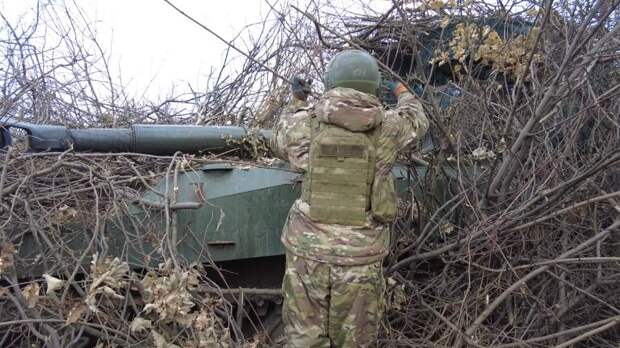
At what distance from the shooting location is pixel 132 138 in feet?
13.6

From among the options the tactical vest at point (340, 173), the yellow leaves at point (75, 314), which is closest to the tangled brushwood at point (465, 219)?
the yellow leaves at point (75, 314)

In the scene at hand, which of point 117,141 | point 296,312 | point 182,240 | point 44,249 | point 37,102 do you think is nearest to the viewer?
point 296,312

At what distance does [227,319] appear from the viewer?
3.55m

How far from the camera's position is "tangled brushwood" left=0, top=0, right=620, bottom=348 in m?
3.28

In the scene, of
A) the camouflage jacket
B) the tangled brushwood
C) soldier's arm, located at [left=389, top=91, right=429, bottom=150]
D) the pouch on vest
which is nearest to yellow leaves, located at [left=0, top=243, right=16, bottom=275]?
the tangled brushwood

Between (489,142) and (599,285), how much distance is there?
3.72ft

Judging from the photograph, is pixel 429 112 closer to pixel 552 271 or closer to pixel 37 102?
pixel 552 271

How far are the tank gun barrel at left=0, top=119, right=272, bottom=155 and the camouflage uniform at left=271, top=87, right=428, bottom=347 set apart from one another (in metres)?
1.30

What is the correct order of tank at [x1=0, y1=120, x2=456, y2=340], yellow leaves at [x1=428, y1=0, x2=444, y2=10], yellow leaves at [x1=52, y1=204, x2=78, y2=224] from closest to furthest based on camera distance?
yellow leaves at [x1=52, y1=204, x2=78, y2=224] < tank at [x1=0, y1=120, x2=456, y2=340] < yellow leaves at [x1=428, y1=0, x2=444, y2=10]

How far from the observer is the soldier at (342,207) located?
9.90 ft

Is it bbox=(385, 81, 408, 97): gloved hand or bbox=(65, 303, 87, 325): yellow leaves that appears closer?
bbox=(65, 303, 87, 325): yellow leaves

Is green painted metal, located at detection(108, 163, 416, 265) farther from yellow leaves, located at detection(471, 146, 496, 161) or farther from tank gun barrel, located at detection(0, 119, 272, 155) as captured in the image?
yellow leaves, located at detection(471, 146, 496, 161)

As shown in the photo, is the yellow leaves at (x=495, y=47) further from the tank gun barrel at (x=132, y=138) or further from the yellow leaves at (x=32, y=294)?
the yellow leaves at (x=32, y=294)

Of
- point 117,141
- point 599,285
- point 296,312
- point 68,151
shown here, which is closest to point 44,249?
point 68,151
